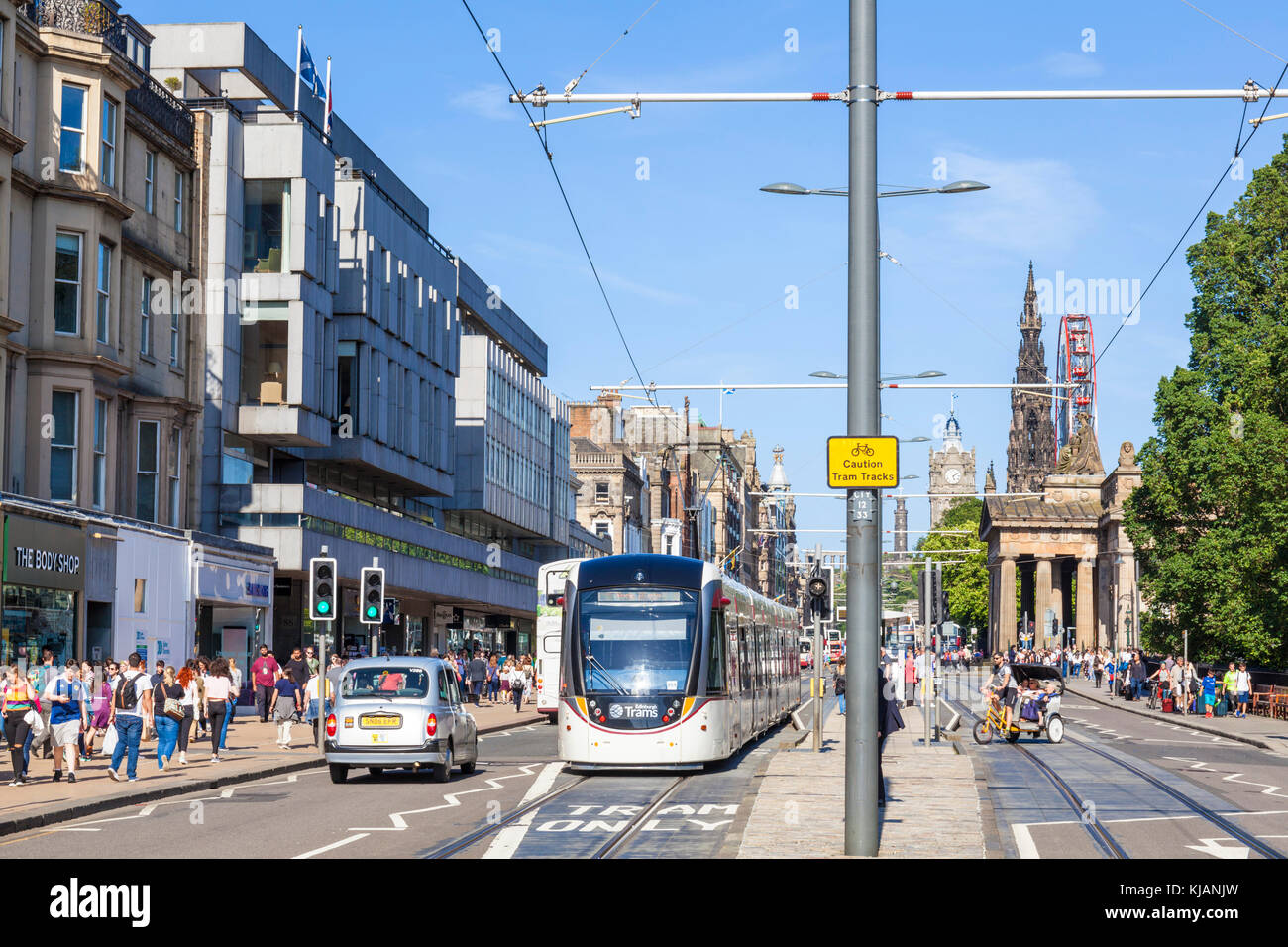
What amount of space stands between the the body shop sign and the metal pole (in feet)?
70.7

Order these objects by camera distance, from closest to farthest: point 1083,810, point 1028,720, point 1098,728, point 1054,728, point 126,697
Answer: point 1083,810 < point 126,697 < point 1054,728 < point 1028,720 < point 1098,728

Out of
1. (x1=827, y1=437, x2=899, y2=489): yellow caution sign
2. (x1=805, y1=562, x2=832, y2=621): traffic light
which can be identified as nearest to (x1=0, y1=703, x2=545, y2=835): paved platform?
(x1=805, y1=562, x2=832, y2=621): traffic light

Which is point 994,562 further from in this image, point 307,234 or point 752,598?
point 752,598

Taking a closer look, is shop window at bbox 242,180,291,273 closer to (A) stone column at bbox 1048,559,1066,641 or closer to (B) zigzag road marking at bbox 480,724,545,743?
(B) zigzag road marking at bbox 480,724,545,743

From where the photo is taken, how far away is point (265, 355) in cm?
5062

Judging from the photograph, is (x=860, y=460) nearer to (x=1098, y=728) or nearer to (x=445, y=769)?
(x=445, y=769)

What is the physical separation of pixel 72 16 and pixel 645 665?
2014cm

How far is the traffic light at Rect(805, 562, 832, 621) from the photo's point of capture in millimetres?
30453

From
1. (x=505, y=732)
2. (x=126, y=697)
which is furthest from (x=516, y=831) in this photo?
(x=505, y=732)

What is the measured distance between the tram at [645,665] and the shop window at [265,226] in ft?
→ 88.0

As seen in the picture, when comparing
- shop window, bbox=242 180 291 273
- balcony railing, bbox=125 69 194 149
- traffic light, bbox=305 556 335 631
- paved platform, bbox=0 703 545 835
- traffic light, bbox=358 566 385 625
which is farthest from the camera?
shop window, bbox=242 180 291 273

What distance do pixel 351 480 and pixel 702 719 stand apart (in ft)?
120

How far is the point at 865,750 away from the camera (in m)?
13.4
